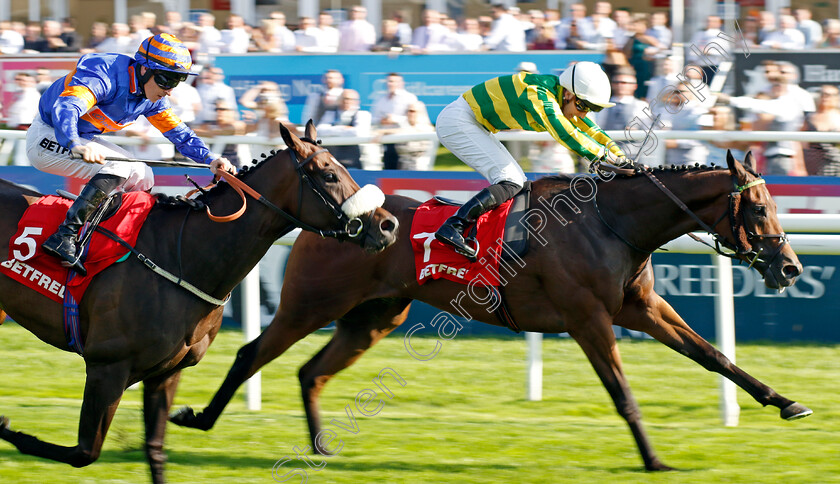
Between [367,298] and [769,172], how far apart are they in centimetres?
372

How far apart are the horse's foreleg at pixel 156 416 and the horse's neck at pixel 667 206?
219 centimetres

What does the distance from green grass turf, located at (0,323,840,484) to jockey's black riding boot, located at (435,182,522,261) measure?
38.3 inches

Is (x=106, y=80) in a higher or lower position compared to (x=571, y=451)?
higher

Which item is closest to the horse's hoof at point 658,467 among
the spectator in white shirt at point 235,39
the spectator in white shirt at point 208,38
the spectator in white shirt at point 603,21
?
the spectator in white shirt at point 603,21

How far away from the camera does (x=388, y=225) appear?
3.86 meters

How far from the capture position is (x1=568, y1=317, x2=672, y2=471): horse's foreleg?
15.0ft

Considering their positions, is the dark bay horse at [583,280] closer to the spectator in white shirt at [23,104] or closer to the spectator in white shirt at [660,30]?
the spectator in white shirt at [660,30]

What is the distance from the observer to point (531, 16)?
10742 millimetres

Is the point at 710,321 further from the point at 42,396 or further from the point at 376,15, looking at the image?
the point at 376,15

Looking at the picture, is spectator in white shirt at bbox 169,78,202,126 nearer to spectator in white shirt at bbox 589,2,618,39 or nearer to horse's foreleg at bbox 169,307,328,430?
spectator in white shirt at bbox 589,2,618,39

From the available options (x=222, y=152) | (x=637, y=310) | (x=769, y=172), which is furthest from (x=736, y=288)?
(x=222, y=152)

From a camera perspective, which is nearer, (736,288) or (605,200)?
(605,200)

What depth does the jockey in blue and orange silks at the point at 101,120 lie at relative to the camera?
3.96m

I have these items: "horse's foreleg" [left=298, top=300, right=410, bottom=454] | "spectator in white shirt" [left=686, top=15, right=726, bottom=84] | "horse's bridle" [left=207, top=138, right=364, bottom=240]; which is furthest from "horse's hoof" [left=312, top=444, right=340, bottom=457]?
"spectator in white shirt" [left=686, top=15, right=726, bottom=84]
